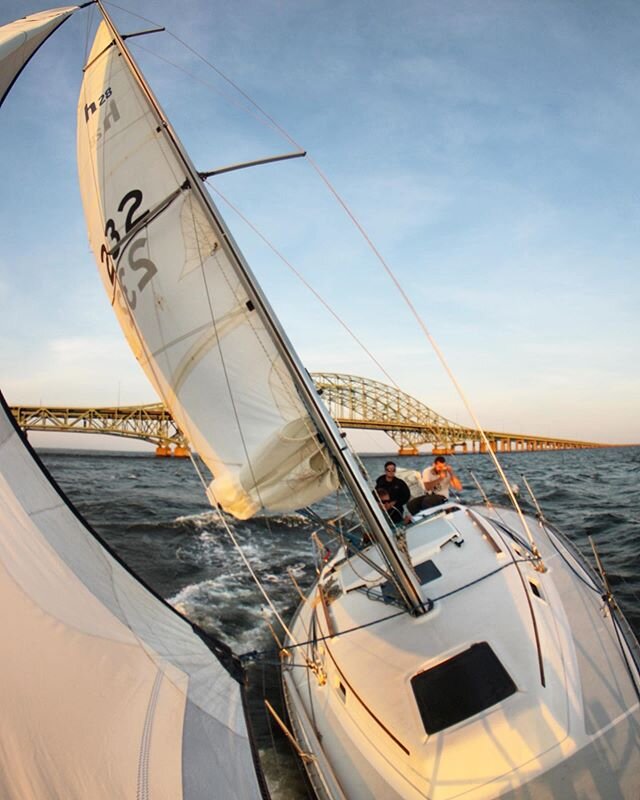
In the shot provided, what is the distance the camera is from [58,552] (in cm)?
192

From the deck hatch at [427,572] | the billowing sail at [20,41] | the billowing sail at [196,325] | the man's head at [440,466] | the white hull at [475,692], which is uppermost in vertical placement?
the billowing sail at [20,41]

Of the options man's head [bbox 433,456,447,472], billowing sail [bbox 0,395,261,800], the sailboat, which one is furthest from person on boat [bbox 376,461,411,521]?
billowing sail [bbox 0,395,261,800]

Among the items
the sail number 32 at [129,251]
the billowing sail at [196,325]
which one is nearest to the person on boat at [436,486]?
the billowing sail at [196,325]

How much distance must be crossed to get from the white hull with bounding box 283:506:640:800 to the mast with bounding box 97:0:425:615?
385mm

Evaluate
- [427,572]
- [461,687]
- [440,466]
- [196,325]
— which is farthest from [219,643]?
[440,466]

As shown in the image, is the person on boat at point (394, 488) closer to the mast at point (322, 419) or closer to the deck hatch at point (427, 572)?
the deck hatch at point (427, 572)

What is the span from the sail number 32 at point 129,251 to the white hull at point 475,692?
3503 mm

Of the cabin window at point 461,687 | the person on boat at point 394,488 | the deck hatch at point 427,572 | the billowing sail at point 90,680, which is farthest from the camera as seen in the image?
the person on boat at point 394,488

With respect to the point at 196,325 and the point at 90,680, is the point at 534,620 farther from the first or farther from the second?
the point at 196,325

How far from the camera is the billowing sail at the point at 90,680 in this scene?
4.35 feet

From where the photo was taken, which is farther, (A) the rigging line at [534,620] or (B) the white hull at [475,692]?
(A) the rigging line at [534,620]

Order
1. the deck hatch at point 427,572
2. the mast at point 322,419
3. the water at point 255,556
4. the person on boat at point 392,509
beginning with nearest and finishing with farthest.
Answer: the mast at point 322,419, the deck hatch at point 427,572, the water at point 255,556, the person on boat at point 392,509

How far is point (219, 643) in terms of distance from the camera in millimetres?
2488

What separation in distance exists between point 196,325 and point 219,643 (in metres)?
2.48
